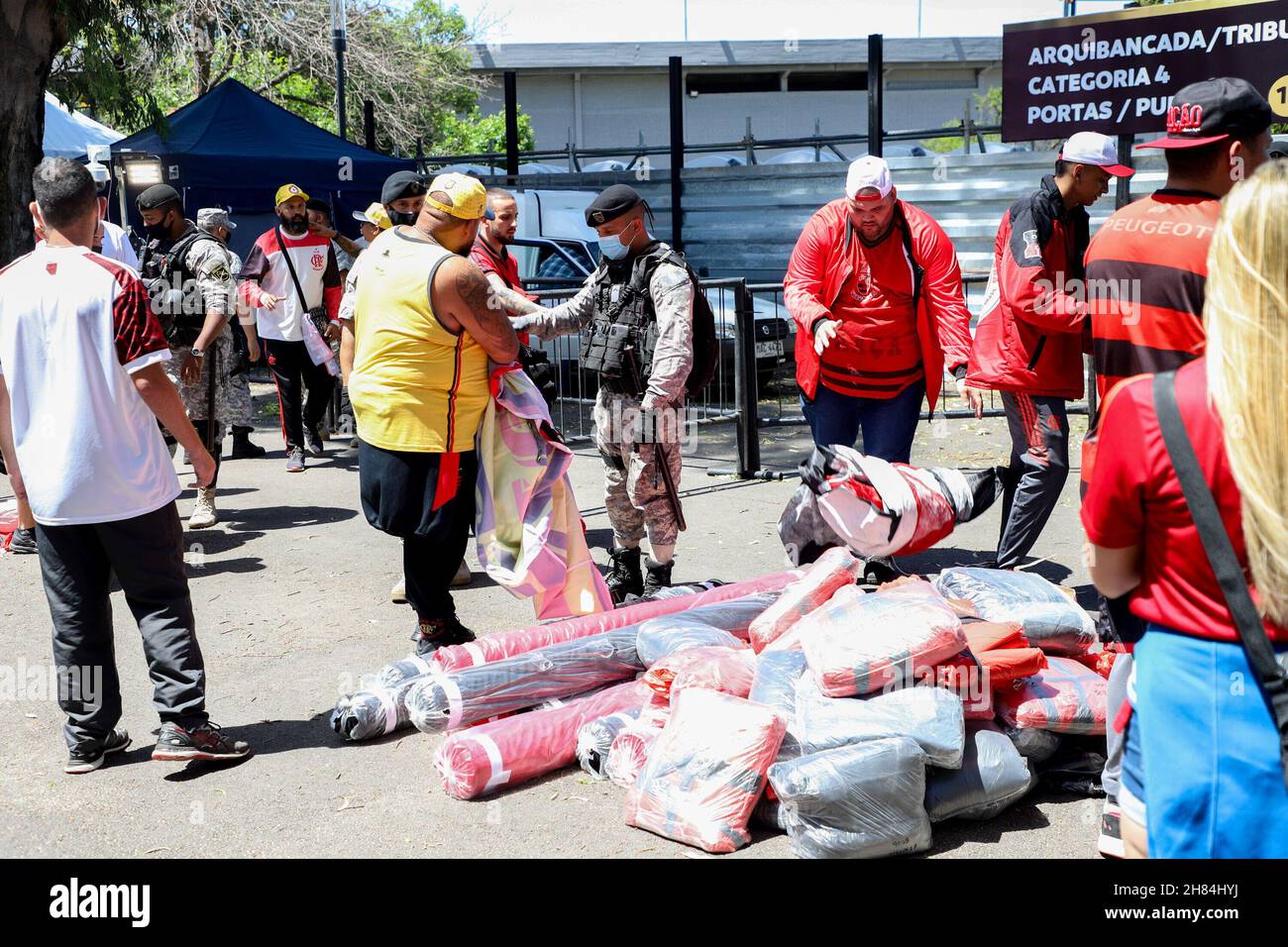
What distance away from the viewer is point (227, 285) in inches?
318

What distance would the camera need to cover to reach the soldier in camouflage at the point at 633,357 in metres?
5.93

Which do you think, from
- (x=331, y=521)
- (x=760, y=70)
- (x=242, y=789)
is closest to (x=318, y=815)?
(x=242, y=789)

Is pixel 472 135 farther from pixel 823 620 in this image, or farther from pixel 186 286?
pixel 823 620

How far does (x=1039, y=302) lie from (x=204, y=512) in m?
5.35

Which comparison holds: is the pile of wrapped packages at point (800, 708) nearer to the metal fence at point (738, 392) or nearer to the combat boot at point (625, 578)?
the combat boot at point (625, 578)

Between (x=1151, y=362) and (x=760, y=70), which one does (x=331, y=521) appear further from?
(x=760, y=70)

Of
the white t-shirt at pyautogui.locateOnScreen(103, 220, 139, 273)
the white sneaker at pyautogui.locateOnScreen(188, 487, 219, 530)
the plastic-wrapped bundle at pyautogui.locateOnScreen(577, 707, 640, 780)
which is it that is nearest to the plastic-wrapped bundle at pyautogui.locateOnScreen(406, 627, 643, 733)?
the plastic-wrapped bundle at pyautogui.locateOnScreen(577, 707, 640, 780)

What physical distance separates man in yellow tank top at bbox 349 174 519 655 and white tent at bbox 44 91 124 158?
1320 cm

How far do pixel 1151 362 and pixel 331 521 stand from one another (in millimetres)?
5830

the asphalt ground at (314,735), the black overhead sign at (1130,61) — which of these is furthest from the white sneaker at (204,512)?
the black overhead sign at (1130,61)

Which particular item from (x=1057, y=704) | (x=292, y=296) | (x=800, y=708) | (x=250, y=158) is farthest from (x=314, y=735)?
(x=250, y=158)

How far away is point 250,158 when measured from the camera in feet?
45.8

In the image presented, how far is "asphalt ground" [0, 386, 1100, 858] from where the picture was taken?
4020 millimetres

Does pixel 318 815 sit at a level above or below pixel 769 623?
below
